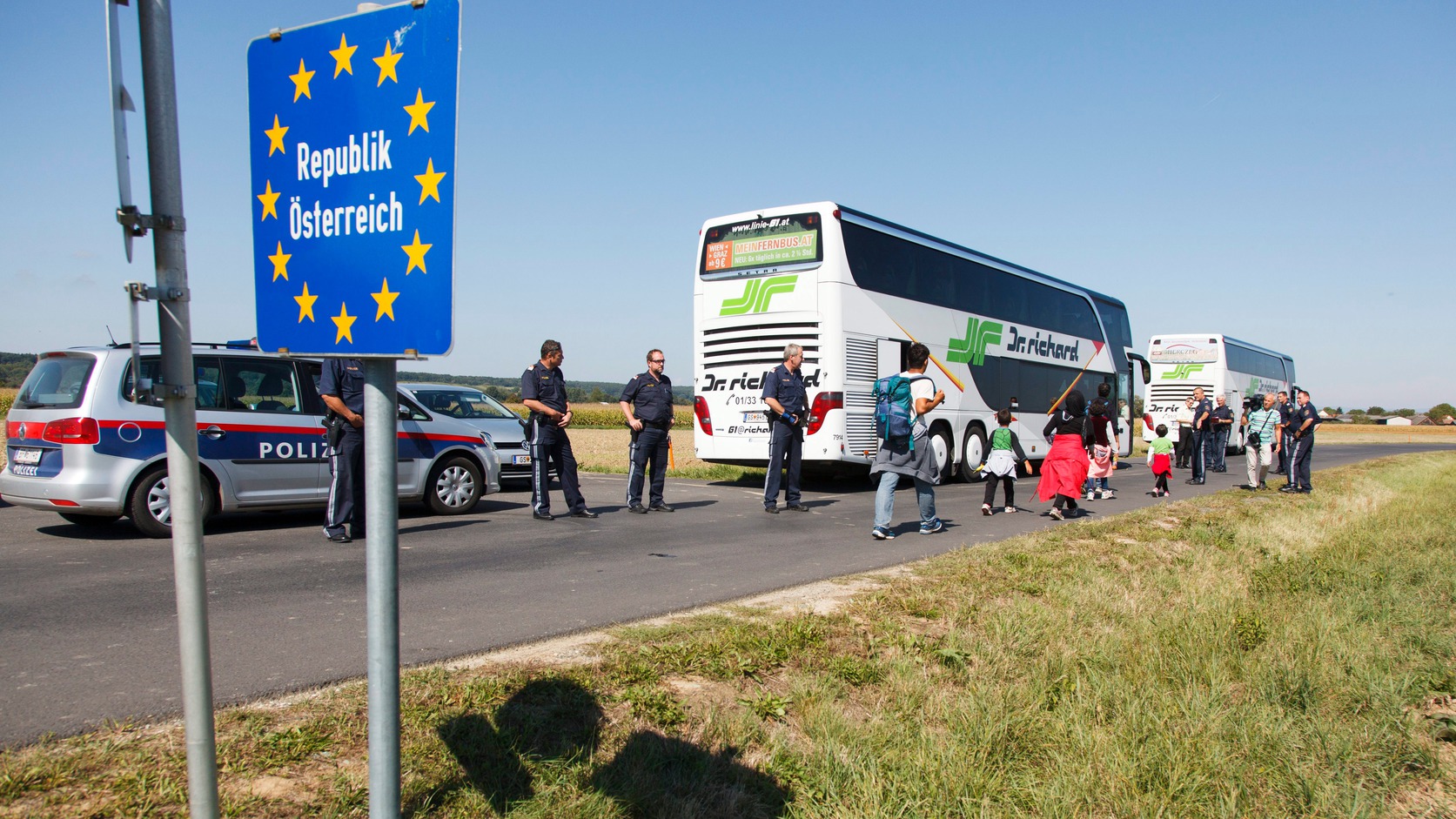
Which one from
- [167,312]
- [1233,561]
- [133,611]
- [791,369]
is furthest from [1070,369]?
[167,312]

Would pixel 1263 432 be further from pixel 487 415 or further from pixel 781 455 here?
pixel 487 415

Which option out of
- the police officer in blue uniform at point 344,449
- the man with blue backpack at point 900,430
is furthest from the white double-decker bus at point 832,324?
→ the police officer in blue uniform at point 344,449

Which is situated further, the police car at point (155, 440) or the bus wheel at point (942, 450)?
the bus wheel at point (942, 450)

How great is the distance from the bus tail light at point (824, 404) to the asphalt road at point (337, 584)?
2.58 m

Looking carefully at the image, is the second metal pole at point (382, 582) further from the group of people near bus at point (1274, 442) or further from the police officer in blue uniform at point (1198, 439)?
the police officer in blue uniform at point (1198, 439)

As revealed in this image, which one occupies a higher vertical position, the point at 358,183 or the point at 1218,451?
the point at 358,183

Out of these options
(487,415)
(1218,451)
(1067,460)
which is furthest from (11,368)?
(1218,451)

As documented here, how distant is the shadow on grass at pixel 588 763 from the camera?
290 centimetres

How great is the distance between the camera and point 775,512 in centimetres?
1151

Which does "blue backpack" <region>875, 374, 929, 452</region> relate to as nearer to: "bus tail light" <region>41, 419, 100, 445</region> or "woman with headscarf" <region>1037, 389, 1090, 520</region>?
"woman with headscarf" <region>1037, 389, 1090, 520</region>

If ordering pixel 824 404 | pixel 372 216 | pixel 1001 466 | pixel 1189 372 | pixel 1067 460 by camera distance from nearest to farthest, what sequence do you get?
pixel 372 216, pixel 1067 460, pixel 1001 466, pixel 824 404, pixel 1189 372

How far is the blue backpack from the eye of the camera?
905 centimetres

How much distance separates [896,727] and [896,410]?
564 cm

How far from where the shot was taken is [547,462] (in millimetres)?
10367
